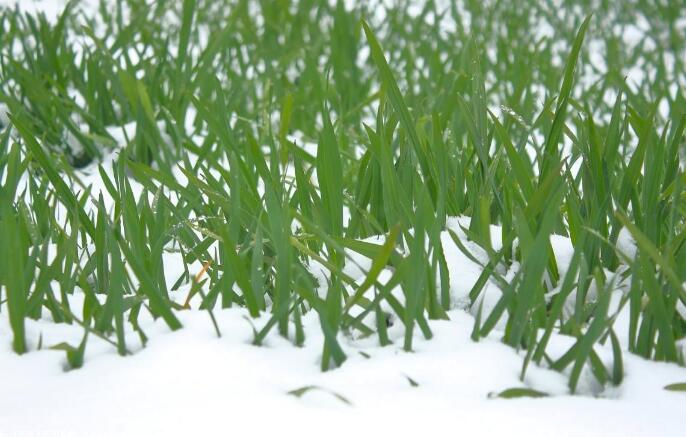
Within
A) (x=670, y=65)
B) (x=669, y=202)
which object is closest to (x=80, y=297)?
(x=669, y=202)

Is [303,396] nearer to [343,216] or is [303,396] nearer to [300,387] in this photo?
[300,387]

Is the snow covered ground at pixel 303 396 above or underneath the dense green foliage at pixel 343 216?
underneath

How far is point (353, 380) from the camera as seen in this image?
976mm

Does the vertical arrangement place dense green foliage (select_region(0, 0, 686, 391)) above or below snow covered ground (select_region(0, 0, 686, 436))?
above

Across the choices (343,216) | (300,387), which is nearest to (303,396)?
(300,387)

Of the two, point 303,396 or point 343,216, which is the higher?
point 343,216

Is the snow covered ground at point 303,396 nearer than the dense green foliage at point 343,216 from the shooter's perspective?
Yes

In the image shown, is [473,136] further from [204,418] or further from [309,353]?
[204,418]

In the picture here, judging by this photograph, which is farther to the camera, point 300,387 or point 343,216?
point 343,216

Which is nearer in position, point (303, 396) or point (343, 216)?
point (303, 396)

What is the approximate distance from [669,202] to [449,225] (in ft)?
1.08

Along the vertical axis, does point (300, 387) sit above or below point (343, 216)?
below

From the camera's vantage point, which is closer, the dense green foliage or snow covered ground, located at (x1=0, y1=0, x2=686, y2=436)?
snow covered ground, located at (x1=0, y1=0, x2=686, y2=436)

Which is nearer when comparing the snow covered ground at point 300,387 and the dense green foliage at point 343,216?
the snow covered ground at point 300,387
